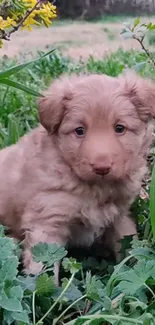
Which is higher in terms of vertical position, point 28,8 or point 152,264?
point 28,8

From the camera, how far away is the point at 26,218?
326 centimetres

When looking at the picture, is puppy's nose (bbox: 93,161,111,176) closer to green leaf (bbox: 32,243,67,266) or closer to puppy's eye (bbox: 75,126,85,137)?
puppy's eye (bbox: 75,126,85,137)

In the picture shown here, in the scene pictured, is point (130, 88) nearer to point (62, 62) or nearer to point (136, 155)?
point (136, 155)

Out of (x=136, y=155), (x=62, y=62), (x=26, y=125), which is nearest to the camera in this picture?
(x=136, y=155)

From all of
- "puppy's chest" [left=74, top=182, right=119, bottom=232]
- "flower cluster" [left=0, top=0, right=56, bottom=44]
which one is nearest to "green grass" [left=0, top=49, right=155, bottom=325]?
"puppy's chest" [left=74, top=182, right=119, bottom=232]

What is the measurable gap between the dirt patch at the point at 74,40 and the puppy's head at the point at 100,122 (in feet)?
18.0

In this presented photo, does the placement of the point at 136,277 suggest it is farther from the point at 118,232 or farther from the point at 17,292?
the point at 118,232

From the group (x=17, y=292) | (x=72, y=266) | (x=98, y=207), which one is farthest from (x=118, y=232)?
(x=17, y=292)

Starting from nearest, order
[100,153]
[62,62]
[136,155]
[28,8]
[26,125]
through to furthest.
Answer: [100,153]
[136,155]
[28,8]
[26,125]
[62,62]

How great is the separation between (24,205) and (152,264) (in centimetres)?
81

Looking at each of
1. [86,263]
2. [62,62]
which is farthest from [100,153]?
[62,62]

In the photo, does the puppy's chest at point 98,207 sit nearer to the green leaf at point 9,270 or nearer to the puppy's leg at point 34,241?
the puppy's leg at point 34,241

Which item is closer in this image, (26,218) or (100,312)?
(100,312)

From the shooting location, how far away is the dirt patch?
29.7 ft
